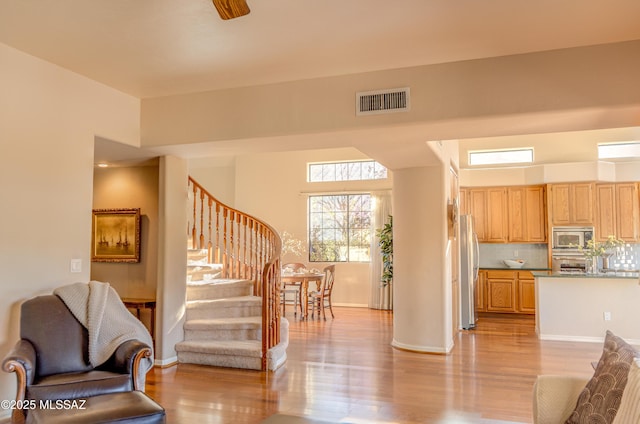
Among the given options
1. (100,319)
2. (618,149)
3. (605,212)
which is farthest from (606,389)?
(618,149)

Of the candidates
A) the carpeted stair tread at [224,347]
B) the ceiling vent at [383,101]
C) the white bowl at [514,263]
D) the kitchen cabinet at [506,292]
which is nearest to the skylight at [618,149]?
the white bowl at [514,263]

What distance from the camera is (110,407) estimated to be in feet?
8.43

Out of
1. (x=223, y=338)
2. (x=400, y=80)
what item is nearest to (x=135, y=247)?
(x=223, y=338)

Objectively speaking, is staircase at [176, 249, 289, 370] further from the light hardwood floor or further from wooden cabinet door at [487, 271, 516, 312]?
wooden cabinet door at [487, 271, 516, 312]

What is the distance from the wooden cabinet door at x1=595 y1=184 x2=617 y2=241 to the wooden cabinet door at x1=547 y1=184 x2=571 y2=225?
500 millimetres

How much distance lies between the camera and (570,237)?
8.37m

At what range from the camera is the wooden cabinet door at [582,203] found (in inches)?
324

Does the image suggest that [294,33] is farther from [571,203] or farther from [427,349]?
[571,203]

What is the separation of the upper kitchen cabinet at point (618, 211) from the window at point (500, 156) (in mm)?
1358

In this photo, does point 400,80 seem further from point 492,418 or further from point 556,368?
point 556,368

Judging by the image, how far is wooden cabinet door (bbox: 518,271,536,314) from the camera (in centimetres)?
846

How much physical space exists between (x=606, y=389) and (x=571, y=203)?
713cm

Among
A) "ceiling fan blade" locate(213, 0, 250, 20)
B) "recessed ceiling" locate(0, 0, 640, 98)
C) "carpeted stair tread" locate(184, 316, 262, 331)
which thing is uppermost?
"recessed ceiling" locate(0, 0, 640, 98)

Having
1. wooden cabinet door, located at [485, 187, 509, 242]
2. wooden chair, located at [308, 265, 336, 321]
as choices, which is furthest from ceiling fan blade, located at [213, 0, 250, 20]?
wooden cabinet door, located at [485, 187, 509, 242]
